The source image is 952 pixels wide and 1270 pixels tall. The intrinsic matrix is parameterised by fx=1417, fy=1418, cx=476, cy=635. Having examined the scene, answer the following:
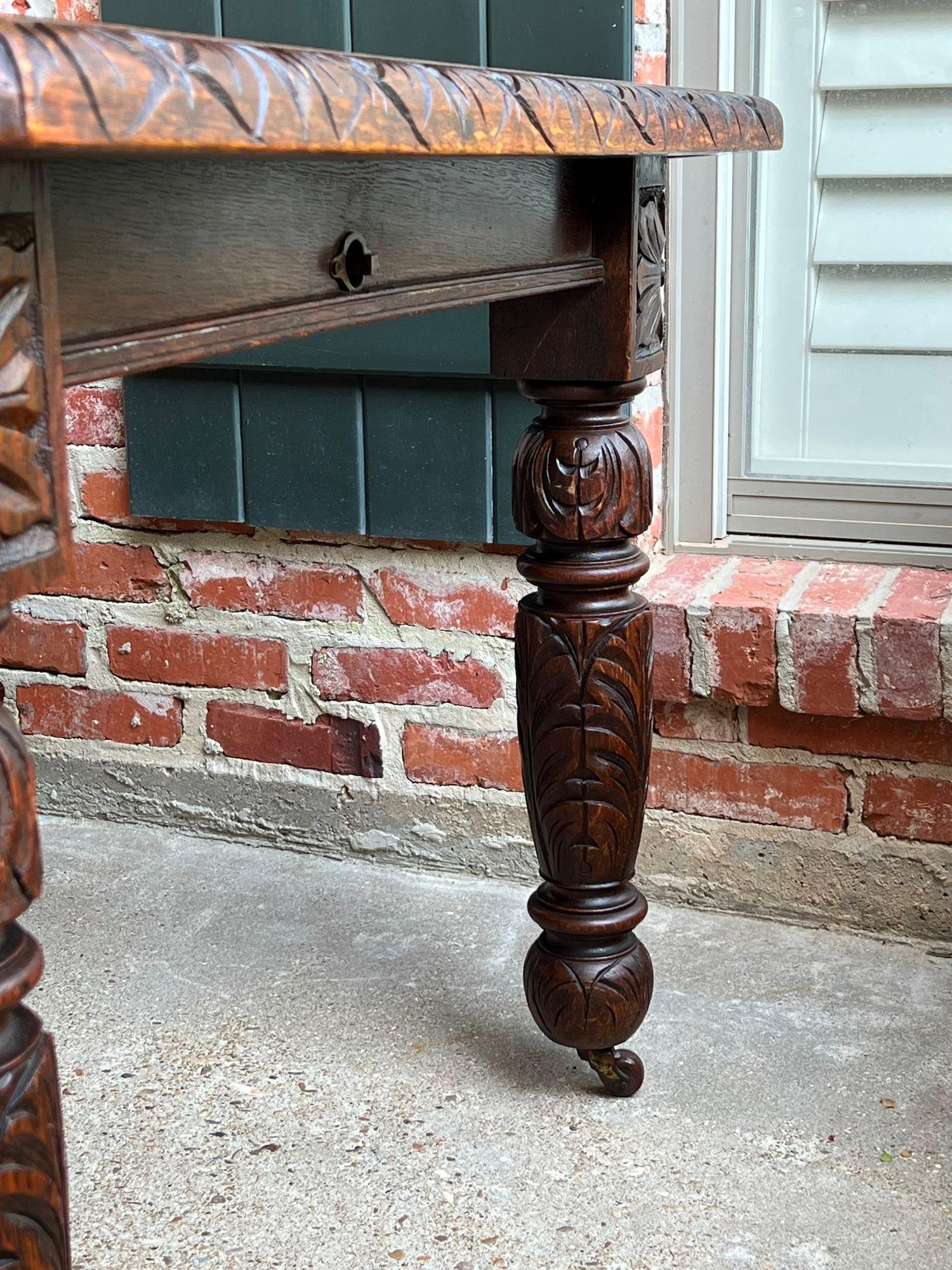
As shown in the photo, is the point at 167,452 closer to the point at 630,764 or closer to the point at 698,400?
the point at 698,400

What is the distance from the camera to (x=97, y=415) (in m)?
1.73

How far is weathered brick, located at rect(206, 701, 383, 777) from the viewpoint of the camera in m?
1.73

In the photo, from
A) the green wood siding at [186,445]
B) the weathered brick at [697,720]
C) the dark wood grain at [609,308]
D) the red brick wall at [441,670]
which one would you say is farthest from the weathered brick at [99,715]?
A: the dark wood grain at [609,308]

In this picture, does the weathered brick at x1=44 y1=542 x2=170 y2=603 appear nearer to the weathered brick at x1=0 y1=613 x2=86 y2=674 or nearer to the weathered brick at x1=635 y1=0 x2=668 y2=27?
the weathered brick at x1=0 y1=613 x2=86 y2=674

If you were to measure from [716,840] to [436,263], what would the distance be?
908 mm

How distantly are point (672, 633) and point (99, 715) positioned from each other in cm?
78

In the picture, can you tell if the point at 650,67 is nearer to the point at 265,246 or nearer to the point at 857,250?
the point at 857,250

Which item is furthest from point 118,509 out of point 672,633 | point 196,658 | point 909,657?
point 909,657

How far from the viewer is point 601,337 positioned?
3.65 feet

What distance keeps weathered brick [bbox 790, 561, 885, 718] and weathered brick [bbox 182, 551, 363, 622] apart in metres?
0.52

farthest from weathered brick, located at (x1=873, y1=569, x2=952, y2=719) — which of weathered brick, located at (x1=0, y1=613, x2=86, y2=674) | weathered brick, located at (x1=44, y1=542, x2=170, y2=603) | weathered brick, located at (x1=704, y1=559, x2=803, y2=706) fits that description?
weathered brick, located at (x1=0, y1=613, x2=86, y2=674)

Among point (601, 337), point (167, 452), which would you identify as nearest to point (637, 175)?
point (601, 337)

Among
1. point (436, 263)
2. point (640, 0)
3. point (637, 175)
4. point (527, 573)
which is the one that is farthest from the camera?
point (640, 0)

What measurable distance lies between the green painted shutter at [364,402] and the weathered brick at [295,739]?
0.25 m
